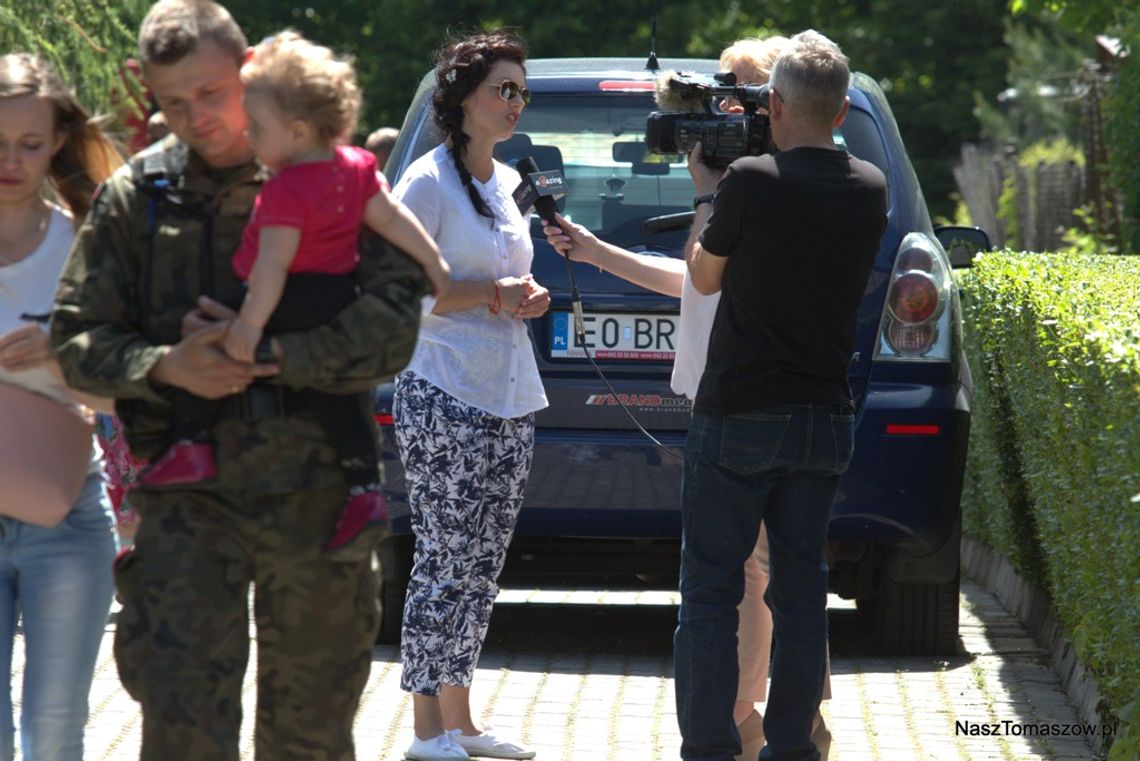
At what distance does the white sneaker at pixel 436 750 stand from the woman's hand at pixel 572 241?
1327 millimetres

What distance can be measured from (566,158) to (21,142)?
2972 mm

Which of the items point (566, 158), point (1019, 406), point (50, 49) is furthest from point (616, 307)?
point (50, 49)

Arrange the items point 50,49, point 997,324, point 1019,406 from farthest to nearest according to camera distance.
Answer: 1. point 50,49
2. point 997,324
3. point 1019,406

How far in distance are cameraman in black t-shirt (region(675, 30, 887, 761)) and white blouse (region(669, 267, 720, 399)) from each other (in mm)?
212

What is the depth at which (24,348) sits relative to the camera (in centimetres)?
371

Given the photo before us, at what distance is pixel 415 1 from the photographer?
31.7m

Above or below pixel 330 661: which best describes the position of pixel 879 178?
above

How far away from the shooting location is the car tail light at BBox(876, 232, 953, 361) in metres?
6.35

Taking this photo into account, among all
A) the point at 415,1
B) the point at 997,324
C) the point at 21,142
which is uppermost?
the point at 21,142

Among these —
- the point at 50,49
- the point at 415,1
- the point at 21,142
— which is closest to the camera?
the point at 21,142

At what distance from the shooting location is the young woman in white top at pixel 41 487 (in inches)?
149

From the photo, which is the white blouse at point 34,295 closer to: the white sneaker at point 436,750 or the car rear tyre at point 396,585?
the white sneaker at point 436,750

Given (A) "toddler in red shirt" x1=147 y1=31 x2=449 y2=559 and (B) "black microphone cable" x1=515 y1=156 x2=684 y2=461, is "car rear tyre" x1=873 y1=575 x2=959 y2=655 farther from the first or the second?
(A) "toddler in red shirt" x1=147 y1=31 x2=449 y2=559

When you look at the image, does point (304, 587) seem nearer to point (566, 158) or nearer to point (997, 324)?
A: point (566, 158)
